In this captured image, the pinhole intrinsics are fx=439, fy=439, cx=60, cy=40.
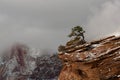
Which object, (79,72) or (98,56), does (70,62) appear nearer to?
(79,72)

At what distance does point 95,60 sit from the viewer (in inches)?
5837

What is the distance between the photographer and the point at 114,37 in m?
150

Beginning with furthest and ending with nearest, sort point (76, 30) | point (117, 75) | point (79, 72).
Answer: point (76, 30) < point (79, 72) < point (117, 75)

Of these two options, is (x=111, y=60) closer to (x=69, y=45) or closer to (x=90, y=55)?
(x=90, y=55)

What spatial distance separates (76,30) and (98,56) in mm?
26889

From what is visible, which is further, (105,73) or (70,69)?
(70,69)

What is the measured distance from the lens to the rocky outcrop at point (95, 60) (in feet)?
477

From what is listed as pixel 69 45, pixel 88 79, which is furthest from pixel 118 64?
pixel 69 45

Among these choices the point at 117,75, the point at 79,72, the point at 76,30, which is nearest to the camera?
the point at 117,75

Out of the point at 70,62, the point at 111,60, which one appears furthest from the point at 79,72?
the point at 111,60

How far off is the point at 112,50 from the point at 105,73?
8017 millimetres

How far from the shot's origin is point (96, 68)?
14950 centimetres

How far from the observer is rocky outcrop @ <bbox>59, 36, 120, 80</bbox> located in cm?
14541

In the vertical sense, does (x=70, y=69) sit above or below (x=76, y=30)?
below
